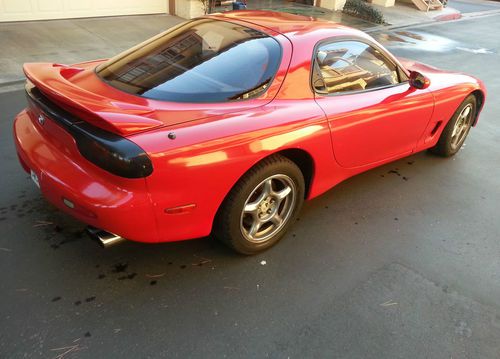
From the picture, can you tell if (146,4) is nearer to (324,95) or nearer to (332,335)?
(324,95)

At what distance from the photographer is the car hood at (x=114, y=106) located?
2.27 metres

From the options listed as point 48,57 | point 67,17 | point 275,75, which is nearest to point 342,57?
point 275,75

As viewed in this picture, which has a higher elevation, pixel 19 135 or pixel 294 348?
pixel 19 135

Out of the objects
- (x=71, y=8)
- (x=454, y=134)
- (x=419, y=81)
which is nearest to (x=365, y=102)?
(x=419, y=81)

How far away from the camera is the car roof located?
314 centimetres

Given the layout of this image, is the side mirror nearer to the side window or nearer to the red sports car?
the red sports car

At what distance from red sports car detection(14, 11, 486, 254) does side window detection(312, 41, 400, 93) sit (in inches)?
0.5

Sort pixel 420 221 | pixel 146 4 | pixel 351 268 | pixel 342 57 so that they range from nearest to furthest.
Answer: pixel 351 268 < pixel 342 57 < pixel 420 221 < pixel 146 4

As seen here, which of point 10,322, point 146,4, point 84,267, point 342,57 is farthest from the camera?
point 146,4

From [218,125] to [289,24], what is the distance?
1.25 meters

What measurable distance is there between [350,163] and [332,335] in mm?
1427

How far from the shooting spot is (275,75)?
2871 mm

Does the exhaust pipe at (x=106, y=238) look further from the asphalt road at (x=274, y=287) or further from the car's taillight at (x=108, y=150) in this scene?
the car's taillight at (x=108, y=150)

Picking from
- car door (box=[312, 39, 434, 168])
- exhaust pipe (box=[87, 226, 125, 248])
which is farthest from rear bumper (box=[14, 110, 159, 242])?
car door (box=[312, 39, 434, 168])
